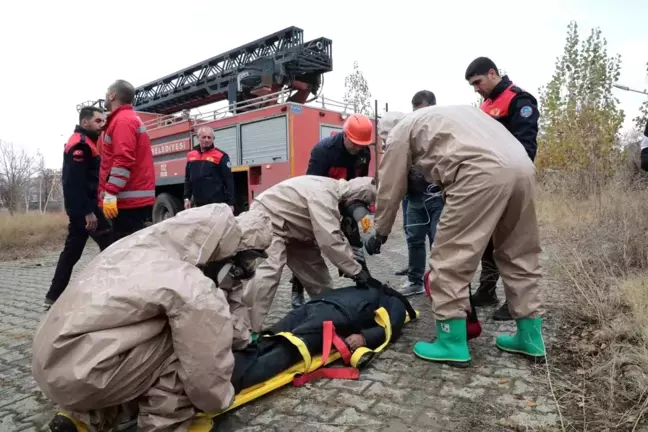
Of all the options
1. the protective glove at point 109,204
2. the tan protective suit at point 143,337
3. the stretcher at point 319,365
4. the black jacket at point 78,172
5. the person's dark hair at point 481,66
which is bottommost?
the stretcher at point 319,365

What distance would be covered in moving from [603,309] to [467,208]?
121 centimetres

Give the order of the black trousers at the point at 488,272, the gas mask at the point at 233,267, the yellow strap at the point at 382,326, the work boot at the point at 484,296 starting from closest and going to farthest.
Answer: the gas mask at the point at 233,267 < the yellow strap at the point at 382,326 < the black trousers at the point at 488,272 < the work boot at the point at 484,296

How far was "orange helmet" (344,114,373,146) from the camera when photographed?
148 inches

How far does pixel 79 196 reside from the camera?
12.2ft

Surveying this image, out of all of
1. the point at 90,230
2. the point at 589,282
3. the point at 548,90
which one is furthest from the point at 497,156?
the point at 548,90

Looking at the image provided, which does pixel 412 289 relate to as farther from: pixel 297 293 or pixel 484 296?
pixel 297 293

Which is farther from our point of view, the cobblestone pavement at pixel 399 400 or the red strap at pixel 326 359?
the red strap at pixel 326 359

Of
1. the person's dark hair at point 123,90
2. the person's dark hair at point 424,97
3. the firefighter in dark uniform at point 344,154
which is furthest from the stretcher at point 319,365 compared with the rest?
the person's dark hair at point 123,90

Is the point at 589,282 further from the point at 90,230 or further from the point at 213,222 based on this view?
the point at 90,230

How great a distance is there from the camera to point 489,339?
2891 millimetres

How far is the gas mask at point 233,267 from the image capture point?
212cm

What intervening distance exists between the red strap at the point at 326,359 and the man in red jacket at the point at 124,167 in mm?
2022

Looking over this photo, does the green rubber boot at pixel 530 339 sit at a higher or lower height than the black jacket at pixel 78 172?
lower

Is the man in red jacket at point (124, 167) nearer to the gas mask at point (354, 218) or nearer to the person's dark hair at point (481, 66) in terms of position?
the gas mask at point (354, 218)
